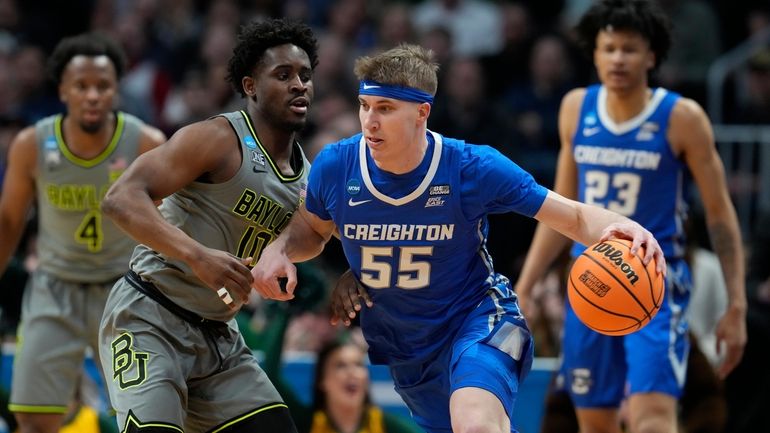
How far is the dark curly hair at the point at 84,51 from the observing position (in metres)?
7.38

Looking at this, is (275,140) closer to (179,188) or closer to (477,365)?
(179,188)

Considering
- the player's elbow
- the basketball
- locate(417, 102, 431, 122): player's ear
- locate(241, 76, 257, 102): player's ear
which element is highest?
locate(241, 76, 257, 102): player's ear

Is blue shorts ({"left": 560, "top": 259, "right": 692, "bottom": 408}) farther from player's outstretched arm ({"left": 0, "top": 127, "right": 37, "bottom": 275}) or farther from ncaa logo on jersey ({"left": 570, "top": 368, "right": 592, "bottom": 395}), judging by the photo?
player's outstretched arm ({"left": 0, "top": 127, "right": 37, "bottom": 275})

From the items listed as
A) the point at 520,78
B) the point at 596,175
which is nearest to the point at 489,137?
the point at 520,78

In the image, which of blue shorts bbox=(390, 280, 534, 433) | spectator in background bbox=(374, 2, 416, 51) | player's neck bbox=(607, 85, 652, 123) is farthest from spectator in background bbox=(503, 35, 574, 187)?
blue shorts bbox=(390, 280, 534, 433)

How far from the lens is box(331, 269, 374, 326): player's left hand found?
5.62m

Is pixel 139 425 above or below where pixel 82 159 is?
below

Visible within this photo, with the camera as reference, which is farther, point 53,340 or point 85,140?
point 85,140

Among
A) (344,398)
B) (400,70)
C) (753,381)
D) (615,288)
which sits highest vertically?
(400,70)

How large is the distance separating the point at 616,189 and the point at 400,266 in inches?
74.2

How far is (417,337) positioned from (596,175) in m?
1.86

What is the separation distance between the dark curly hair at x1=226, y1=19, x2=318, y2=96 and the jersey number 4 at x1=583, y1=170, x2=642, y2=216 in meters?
1.93

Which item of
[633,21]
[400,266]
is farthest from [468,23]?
[400,266]

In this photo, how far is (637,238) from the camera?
5230 millimetres
